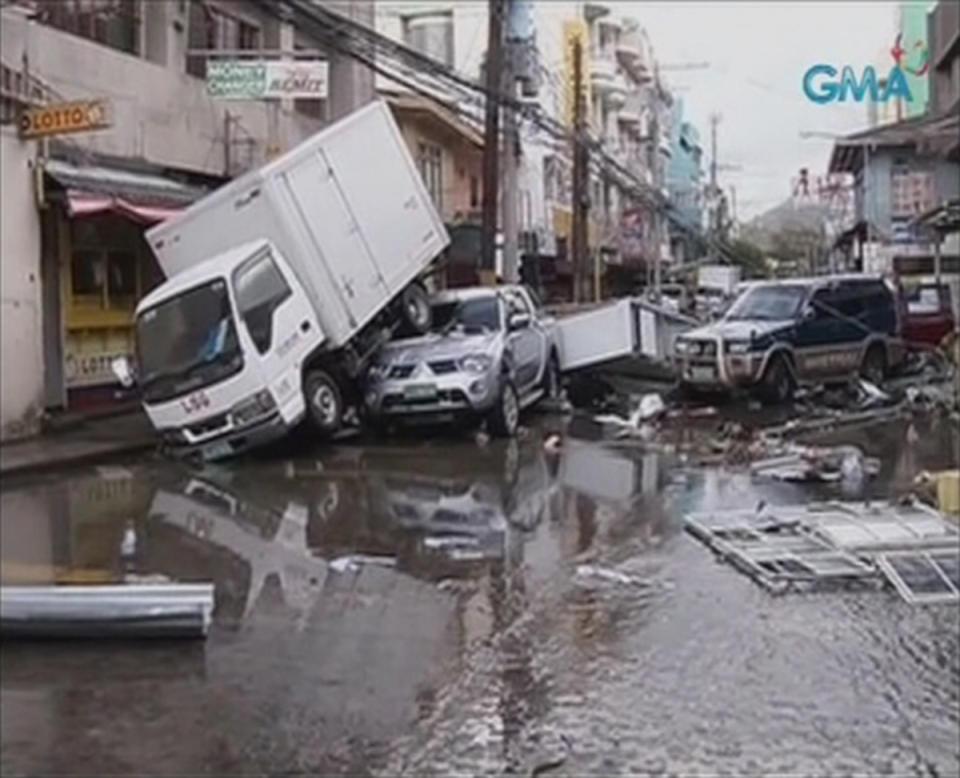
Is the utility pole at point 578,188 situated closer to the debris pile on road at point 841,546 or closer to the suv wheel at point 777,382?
the suv wheel at point 777,382

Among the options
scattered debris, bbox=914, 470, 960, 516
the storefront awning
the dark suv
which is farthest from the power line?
scattered debris, bbox=914, 470, 960, 516

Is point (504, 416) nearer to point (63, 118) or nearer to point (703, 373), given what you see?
point (703, 373)

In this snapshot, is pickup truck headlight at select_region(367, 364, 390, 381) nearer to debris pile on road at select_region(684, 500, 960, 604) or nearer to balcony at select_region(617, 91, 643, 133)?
debris pile on road at select_region(684, 500, 960, 604)

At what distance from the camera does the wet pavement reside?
22.0 ft

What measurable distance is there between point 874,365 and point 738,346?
11.9 feet

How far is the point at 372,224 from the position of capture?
20938 mm

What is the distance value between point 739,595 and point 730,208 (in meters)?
73.2

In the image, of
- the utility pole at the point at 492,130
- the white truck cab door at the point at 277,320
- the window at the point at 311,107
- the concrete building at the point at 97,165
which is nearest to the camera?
the white truck cab door at the point at 277,320

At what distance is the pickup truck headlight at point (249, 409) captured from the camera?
701 inches

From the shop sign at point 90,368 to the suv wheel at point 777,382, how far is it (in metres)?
10.0

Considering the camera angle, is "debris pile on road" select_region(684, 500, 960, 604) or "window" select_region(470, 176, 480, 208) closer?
"debris pile on road" select_region(684, 500, 960, 604)

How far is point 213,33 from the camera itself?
28344 millimetres

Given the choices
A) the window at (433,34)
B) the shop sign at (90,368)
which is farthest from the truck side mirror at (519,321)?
the window at (433,34)

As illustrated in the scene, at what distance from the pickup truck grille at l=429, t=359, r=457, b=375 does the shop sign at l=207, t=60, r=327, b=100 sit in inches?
185
